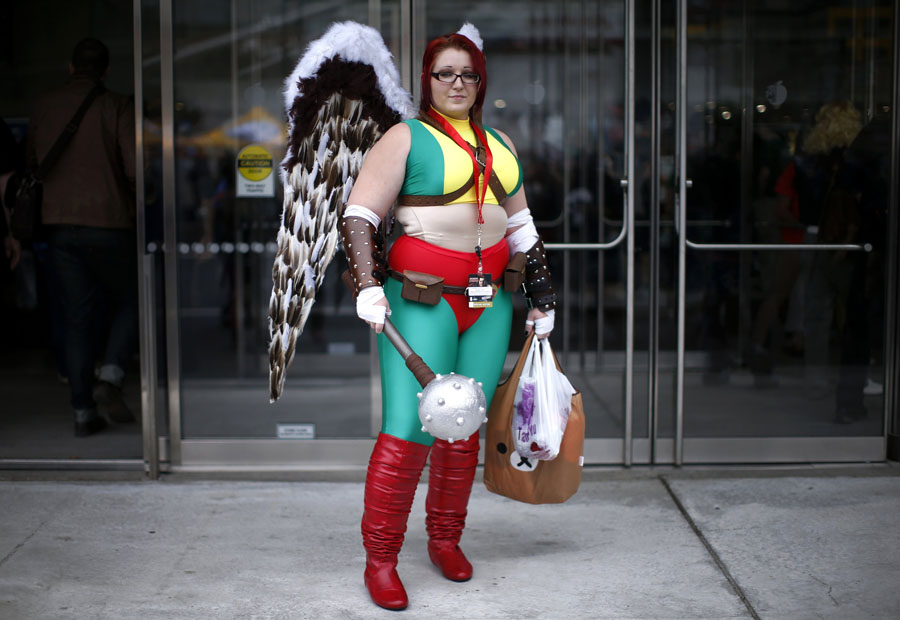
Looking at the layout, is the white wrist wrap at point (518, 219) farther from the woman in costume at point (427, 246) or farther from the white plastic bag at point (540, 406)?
the white plastic bag at point (540, 406)

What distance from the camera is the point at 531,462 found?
333 centimetres

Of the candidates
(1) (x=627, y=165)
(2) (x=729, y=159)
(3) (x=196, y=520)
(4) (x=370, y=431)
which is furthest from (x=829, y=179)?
(3) (x=196, y=520)

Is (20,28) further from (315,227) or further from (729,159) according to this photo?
(729,159)

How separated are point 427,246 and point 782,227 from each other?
2.27 meters

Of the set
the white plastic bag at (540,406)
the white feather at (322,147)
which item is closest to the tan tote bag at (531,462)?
the white plastic bag at (540,406)

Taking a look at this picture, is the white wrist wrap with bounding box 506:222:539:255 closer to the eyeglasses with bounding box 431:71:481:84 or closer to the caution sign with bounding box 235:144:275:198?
the eyeglasses with bounding box 431:71:481:84

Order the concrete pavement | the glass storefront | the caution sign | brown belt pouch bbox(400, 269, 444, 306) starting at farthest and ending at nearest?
the caution sign, the glass storefront, the concrete pavement, brown belt pouch bbox(400, 269, 444, 306)

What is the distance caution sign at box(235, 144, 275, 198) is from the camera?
4.66 m

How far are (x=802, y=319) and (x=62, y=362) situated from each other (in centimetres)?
411

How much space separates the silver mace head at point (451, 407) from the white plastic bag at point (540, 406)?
0.48 m

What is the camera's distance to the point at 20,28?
18.0ft

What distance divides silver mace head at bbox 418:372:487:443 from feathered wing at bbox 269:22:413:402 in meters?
0.91

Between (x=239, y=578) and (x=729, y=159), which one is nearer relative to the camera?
(x=239, y=578)

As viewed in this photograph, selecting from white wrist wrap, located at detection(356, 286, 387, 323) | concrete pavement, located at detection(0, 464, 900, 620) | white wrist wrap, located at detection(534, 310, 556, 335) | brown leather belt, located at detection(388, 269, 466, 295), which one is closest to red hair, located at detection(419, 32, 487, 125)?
brown leather belt, located at detection(388, 269, 466, 295)
